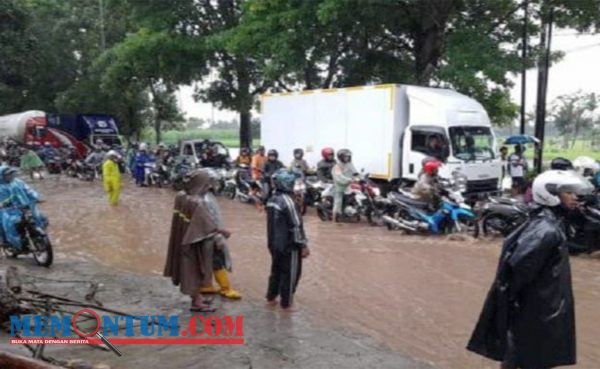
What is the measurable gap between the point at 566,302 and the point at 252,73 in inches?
887

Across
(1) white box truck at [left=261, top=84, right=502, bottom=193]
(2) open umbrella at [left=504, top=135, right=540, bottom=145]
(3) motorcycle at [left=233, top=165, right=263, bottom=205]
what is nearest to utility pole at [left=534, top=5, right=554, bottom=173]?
(2) open umbrella at [left=504, top=135, right=540, bottom=145]

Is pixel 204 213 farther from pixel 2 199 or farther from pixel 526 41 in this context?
pixel 526 41

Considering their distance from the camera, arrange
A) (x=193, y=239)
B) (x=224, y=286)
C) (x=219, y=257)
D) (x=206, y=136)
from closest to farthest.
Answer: (x=193, y=239) → (x=219, y=257) → (x=224, y=286) → (x=206, y=136)

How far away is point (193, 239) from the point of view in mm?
6188

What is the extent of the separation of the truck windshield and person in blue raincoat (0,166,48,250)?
9.00m

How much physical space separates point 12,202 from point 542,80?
15457 mm

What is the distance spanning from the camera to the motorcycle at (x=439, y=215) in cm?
1132

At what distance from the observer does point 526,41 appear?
716 inches

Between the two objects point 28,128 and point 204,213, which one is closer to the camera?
point 204,213

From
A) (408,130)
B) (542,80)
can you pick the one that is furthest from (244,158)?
(542,80)

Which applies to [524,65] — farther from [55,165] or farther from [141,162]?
[55,165]

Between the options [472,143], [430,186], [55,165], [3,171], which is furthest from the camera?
[55,165]

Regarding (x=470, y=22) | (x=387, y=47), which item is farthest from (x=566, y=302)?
(x=387, y=47)

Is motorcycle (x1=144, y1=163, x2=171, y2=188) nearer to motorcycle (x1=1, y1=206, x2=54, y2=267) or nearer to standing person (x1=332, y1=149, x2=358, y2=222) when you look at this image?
standing person (x1=332, y1=149, x2=358, y2=222)
